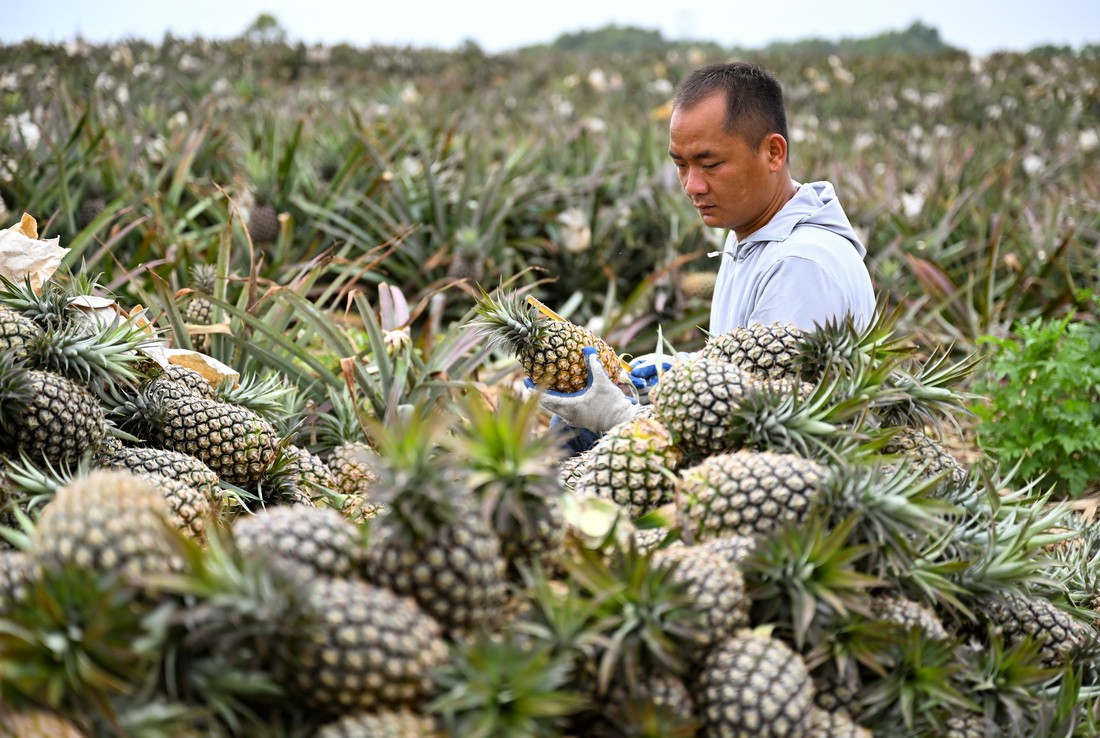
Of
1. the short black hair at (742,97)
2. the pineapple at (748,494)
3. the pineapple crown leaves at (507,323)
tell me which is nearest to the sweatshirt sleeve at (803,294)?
the short black hair at (742,97)

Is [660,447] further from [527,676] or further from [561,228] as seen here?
[561,228]

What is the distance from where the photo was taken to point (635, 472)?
227cm

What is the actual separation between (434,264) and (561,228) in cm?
111

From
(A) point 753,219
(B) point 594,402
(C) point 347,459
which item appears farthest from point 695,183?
(C) point 347,459

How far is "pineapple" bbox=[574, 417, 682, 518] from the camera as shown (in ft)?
Result: 7.43

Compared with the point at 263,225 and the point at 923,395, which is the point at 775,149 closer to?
the point at 923,395

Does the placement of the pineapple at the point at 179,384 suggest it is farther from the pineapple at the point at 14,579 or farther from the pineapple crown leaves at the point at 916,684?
the pineapple crown leaves at the point at 916,684

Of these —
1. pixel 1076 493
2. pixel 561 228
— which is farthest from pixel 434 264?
pixel 1076 493

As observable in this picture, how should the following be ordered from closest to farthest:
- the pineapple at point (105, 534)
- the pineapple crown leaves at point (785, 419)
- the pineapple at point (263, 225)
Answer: the pineapple at point (105, 534)
the pineapple crown leaves at point (785, 419)
the pineapple at point (263, 225)

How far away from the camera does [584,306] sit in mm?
6625

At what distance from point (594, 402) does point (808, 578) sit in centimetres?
131

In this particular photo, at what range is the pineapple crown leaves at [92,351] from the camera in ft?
8.35

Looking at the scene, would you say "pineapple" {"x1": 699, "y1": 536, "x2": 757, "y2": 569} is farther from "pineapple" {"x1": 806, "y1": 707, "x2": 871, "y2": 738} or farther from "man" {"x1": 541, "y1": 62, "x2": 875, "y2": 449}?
"man" {"x1": 541, "y1": 62, "x2": 875, "y2": 449}

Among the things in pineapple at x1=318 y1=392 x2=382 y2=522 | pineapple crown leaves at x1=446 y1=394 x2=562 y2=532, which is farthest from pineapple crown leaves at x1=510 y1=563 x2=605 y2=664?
pineapple at x1=318 y1=392 x2=382 y2=522
